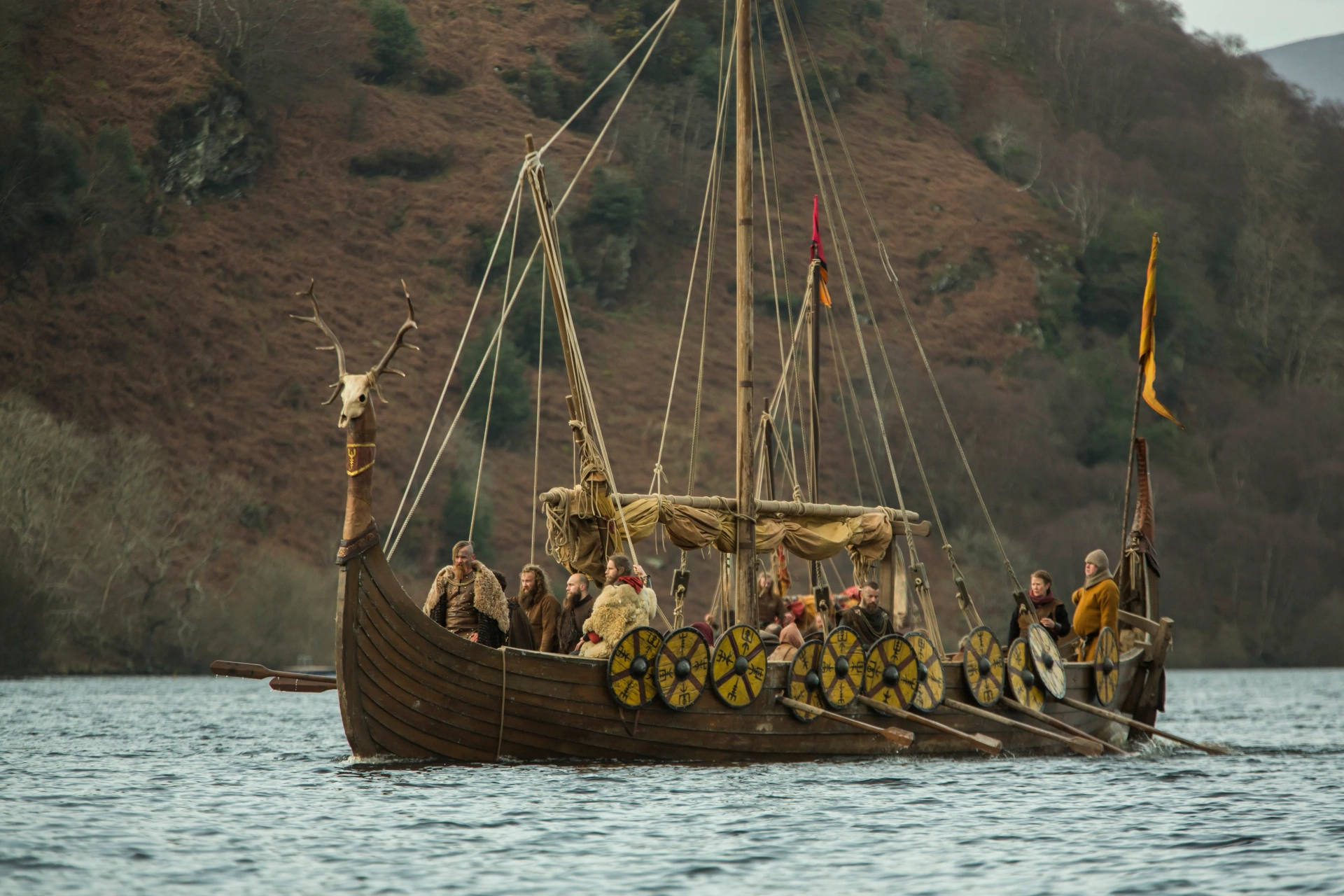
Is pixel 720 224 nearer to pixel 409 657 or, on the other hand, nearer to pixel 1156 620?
pixel 1156 620

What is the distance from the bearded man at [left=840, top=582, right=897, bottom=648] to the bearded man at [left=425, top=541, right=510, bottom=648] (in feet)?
14.2

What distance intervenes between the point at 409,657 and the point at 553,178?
6602 centimetres

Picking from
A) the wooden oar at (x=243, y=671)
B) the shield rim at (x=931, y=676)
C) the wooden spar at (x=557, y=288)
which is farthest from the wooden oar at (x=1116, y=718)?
the wooden oar at (x=243, y=671)

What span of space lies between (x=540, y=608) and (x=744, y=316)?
4.92 metres

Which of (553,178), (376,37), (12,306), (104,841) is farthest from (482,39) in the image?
(104,841)

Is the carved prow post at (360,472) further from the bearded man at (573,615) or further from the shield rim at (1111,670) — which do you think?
the shield rim at (1111,670)

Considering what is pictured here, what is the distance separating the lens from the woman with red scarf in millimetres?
21016

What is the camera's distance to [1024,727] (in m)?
19.7

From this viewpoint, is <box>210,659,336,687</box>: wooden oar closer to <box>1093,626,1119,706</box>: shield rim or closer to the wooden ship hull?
the wooden ship hull

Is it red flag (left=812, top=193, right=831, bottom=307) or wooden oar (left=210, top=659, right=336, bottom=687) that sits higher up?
red flag (left=812, top=193, right=831, bottom=307)

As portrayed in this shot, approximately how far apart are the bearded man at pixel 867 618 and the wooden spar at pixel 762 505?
6.35 feet

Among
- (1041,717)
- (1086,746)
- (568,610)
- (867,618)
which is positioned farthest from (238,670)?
(1086,746)

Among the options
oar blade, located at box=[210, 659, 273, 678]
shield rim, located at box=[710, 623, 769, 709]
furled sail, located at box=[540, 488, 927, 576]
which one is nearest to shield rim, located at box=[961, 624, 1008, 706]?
furled sail, located at box=[540, 488, 927, 576]

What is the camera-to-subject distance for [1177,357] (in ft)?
288
